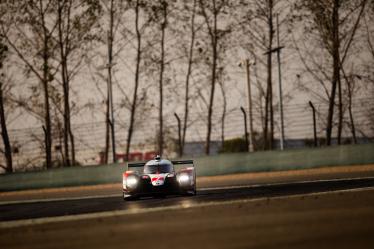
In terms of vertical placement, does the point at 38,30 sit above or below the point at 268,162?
above

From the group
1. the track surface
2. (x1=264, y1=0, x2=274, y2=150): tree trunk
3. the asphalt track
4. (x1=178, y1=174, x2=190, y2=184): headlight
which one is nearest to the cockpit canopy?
(x1=178, y1=174, x2=190, y2=184): headlight

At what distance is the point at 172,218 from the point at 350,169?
45.8 ft

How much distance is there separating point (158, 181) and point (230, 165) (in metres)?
9.82

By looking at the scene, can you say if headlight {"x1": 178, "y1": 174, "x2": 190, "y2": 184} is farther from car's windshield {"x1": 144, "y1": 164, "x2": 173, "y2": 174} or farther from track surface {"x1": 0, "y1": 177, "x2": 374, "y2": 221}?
track surface {"x1": 0, "y1": 177, "x2": 374, "y2": 221}

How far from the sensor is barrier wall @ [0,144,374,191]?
22484 mm

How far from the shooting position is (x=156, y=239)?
7.57 meters

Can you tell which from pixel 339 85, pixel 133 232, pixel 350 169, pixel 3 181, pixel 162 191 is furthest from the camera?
pixel 339 85

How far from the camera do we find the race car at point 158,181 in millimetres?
14875

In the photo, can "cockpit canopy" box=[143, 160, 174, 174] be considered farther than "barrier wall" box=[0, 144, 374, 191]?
No

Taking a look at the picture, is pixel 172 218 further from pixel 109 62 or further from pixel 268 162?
pixel 109 62

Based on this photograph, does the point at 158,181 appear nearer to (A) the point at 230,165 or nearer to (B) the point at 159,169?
(B) the point at 159,169

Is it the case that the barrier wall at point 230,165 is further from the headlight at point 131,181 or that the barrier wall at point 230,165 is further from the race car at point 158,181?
the headlight at point 131,181

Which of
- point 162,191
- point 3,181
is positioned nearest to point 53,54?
point 3,181

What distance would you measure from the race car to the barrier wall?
8.70 meters
